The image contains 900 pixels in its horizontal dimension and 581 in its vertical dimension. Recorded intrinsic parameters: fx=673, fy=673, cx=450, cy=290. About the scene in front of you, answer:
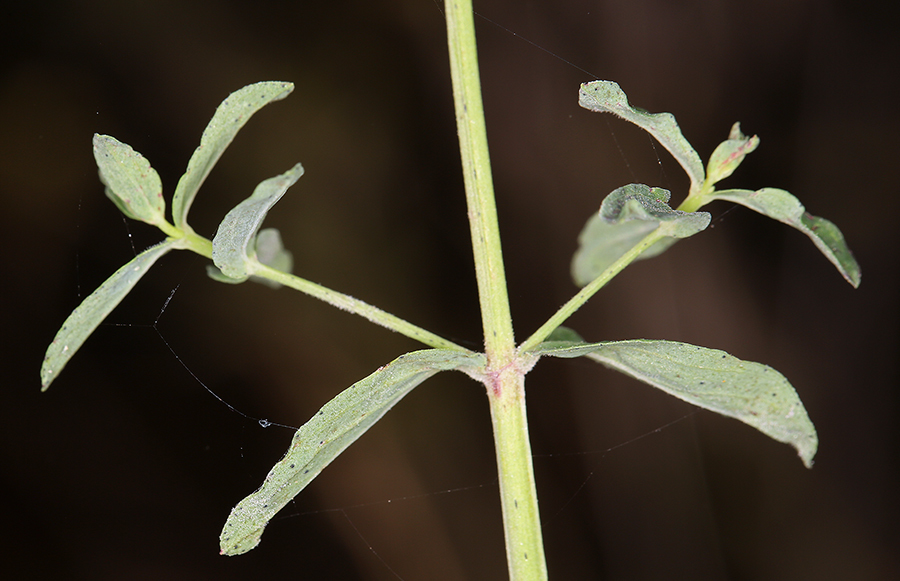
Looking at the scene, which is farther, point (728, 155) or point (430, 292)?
point (430, 292)

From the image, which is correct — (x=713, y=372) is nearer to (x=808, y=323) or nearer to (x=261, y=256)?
(x=261, y=256)

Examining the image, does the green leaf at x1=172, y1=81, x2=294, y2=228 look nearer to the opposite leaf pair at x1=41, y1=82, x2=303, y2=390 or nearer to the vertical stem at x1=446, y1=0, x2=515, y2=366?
the opposite leaf pair at x1=41, y1=82, x2=303, y2=390

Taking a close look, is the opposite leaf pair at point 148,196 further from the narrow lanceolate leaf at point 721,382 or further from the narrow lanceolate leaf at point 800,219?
the narrow lanceolate leaf at point 800,219

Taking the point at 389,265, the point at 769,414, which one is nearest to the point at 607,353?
the point at 769,414

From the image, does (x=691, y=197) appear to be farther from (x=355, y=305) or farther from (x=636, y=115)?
(x=355, y=305)

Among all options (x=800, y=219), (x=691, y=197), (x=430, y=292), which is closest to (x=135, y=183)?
(x=691, y=197)
